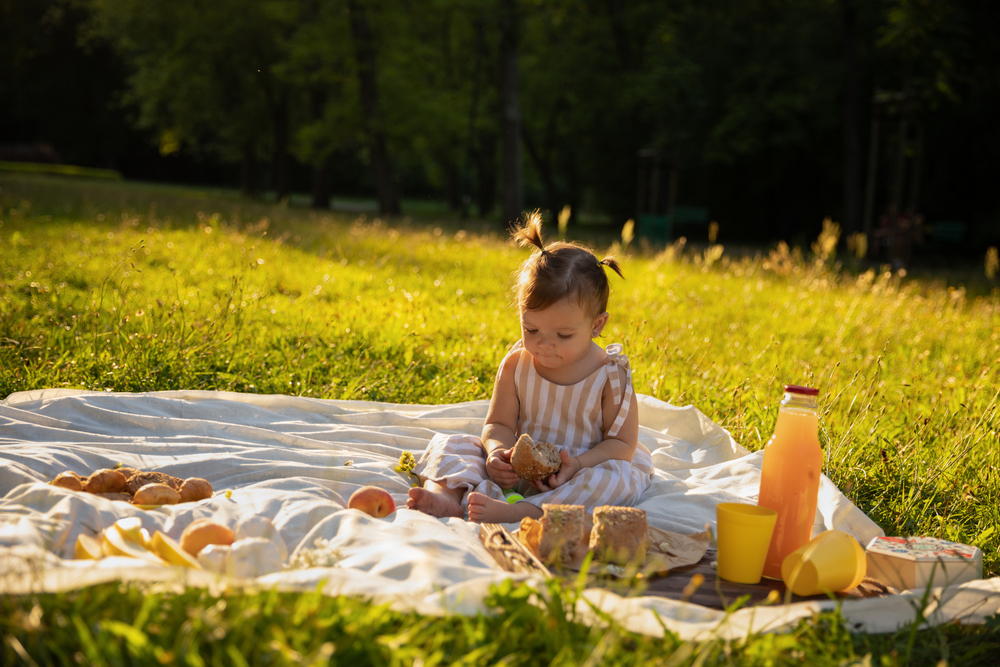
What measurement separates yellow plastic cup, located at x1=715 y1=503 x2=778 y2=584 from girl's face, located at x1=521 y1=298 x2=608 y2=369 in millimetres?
837

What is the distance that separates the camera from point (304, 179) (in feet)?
171

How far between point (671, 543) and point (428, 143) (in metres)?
20.7

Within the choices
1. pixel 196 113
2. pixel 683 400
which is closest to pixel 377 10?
pixel 196 113

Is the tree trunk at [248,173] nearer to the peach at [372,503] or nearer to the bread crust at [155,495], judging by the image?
the bread crust at [155,495]

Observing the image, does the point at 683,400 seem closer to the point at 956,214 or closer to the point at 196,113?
the point at 956,214

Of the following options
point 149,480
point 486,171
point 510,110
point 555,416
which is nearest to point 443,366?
point 555,416

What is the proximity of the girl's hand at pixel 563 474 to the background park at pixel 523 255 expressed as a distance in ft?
2.85

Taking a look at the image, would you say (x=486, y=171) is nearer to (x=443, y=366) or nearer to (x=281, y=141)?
(x=281, y=141)

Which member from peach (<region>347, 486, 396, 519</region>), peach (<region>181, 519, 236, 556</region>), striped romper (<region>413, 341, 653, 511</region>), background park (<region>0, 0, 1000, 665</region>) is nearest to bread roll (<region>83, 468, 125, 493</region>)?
peach (<region>181, 519, 236, 556</region>)

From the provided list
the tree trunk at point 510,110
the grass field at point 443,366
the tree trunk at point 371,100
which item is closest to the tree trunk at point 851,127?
the tree trunk at point 510,110

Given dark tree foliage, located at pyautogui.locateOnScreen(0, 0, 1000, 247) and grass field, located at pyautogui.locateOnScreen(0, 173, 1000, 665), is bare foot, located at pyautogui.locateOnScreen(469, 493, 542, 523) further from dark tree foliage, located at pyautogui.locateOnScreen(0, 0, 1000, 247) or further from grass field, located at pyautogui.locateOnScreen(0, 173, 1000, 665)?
dark tree foliage, located at pyautogui.locateOnScreen(0, 0, 1000, 247)

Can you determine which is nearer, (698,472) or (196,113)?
(698,472)

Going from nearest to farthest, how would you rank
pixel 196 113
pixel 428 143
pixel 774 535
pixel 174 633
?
1. pixel 174 633
2. pixel 774 535
3. pixel 428 143
4. pixel 196 113

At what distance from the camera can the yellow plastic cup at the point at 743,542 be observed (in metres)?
2.08
